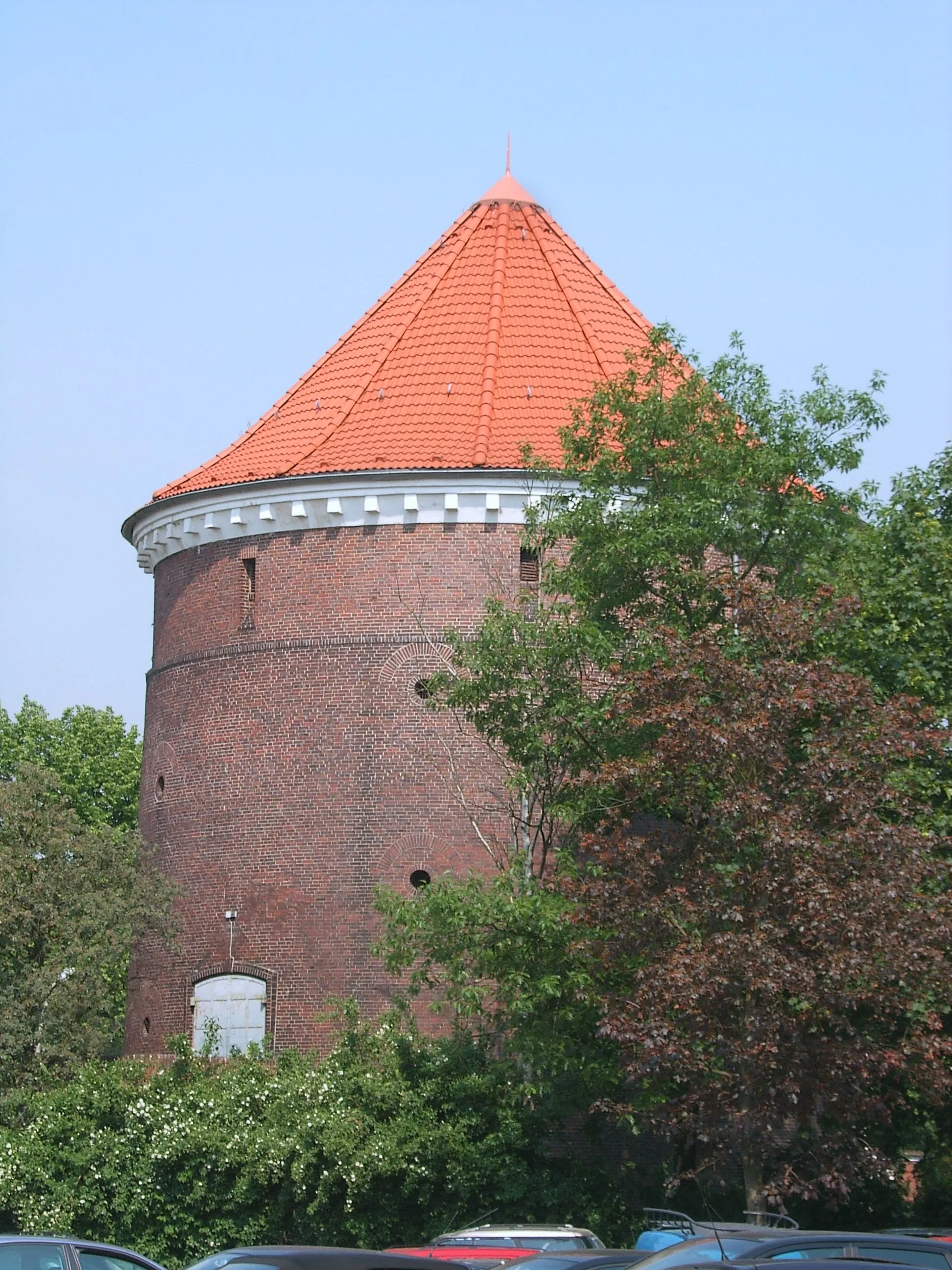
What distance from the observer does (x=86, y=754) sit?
179 feet

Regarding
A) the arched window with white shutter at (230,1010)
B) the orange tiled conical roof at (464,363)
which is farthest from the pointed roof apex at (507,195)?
the arched window with white shutter at (230,1010)

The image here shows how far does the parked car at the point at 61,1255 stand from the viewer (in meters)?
14.3

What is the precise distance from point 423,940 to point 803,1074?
5151mm

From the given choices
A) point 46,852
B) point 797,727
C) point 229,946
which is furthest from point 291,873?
point 797,727

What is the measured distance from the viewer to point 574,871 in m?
22.0

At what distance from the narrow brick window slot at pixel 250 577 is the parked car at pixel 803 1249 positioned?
18.1 metres

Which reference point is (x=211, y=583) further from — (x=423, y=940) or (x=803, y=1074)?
(x=803, y=1074)

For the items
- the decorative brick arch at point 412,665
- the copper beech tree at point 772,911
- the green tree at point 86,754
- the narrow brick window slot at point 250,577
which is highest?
the green tree at point 86,754

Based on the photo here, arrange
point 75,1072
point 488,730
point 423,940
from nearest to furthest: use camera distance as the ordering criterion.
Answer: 1. point 423,940
2. point 488,730
3. point 75,1072

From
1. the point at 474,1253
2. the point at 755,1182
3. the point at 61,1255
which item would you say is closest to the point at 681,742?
the point at 755,1182

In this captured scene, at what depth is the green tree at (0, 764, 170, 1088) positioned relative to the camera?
90.9ft

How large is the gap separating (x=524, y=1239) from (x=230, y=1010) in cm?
1118

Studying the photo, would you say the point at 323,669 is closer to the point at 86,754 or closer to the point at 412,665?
the point at 412,665

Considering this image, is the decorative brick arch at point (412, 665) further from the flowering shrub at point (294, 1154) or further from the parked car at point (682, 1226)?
the parked car at point (682, 1226)
